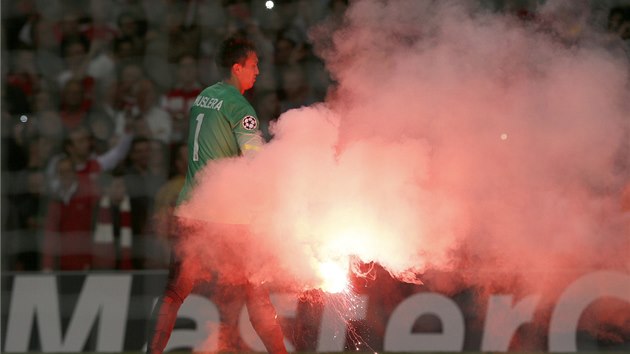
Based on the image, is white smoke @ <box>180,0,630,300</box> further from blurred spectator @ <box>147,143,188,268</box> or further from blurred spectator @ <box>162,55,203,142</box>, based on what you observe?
blurred spectator @ <box>147,143,188,268</box>

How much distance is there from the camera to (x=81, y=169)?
8.84 meters

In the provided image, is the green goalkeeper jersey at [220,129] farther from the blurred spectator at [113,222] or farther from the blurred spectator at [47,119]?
the blurred spectator at [47,119]

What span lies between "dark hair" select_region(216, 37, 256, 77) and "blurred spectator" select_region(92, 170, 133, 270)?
2997 millimetres

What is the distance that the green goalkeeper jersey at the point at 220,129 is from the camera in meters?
5.66

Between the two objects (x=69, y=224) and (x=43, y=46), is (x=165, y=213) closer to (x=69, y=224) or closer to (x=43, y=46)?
(x=69, y=224)

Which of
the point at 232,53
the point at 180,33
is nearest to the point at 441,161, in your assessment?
the point at 232,53

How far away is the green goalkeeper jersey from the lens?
5656 mm

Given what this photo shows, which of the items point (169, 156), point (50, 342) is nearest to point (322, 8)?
point (169, 156)

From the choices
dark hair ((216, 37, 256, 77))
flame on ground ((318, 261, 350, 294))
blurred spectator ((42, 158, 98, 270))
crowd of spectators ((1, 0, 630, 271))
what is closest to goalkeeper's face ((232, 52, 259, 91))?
dark hair ((216, 37, 256, 77))

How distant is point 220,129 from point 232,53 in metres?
0.42

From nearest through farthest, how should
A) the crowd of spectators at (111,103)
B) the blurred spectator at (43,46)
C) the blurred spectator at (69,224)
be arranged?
the crowd of spectators at (111,103) < the blurred spectator at (69,224) < the blurred spectator at (43,46)

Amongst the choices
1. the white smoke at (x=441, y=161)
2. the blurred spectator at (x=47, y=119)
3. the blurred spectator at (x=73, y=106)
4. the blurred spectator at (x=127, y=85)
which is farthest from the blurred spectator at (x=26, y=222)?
the white smoke at (x=441, y=161)

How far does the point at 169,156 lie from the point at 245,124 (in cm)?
306

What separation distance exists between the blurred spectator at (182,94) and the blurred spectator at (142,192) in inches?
11.1
